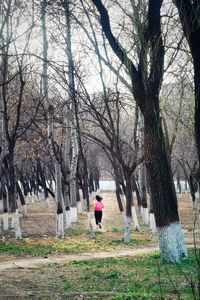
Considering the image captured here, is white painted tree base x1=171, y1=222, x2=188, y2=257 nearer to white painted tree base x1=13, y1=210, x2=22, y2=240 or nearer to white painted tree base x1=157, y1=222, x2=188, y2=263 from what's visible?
white painted tree base x1=157, y1=222, x2=188, y2=263

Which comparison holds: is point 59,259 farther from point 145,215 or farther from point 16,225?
point 145,215

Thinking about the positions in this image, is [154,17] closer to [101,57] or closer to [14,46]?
[101,57]

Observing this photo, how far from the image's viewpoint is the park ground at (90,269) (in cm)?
756

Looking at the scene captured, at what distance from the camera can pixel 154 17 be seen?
897 centimetres

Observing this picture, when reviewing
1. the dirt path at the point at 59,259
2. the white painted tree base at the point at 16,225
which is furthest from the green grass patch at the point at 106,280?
the white painted tree base at the point at 16,225

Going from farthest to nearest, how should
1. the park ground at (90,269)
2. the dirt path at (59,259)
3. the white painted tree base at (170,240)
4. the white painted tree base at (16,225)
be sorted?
the white painted tree base at (16,225)
the dirt path at (59,259)
the white painted tree base at (170,240)
the park ground at (90,269)

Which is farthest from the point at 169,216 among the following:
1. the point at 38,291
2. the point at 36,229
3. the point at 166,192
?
the point at 36,229

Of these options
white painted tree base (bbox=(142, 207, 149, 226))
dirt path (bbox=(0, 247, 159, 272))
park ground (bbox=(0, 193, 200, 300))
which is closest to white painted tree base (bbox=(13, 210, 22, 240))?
park ground (bbox=(0, 193, 200, 300))

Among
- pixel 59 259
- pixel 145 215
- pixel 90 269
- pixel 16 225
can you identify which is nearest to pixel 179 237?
pixel 90 269

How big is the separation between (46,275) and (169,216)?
10.1ft

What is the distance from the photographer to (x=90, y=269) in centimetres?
1095

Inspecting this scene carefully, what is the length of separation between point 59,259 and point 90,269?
266 cm

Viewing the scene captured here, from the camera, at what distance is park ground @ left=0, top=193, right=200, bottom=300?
7562mm

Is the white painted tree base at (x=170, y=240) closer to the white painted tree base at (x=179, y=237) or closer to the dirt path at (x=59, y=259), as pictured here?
the white painted tree base at (x=179, y=237)
